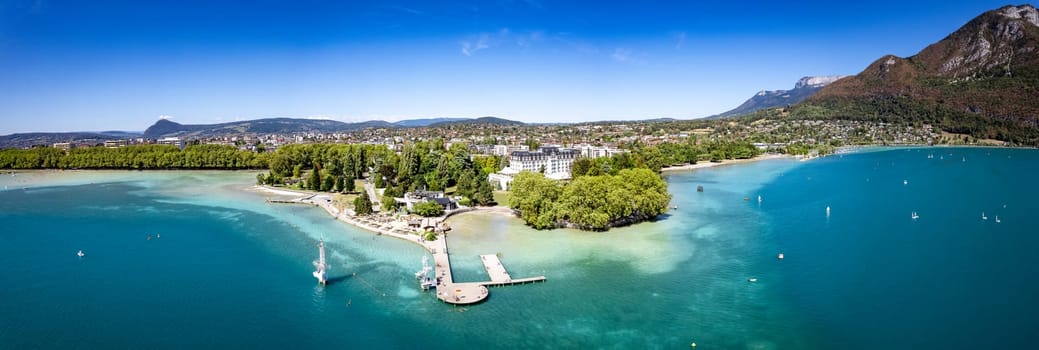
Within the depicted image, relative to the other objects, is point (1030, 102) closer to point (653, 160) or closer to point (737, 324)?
point (653, 160)

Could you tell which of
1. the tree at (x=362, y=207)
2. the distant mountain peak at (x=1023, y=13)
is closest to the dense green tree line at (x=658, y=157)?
the tree at (x=362, y=207)

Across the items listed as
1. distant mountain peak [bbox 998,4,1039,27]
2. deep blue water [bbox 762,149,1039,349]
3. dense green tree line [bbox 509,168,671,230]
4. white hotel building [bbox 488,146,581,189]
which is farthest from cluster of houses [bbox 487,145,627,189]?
distant mountain peak [bbox 998,4,1039,27]

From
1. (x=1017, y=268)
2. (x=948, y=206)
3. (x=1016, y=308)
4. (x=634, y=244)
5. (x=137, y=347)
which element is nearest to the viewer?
(x=137, y=347)

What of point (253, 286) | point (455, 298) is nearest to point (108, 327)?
point (253, 286)

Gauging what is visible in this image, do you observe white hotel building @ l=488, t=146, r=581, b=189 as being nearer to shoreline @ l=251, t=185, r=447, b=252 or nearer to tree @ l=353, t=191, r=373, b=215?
shoreline @ l=251, t=185, r=447, b=252

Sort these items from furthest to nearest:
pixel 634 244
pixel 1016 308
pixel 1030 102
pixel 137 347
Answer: pixel 1030 102
pixel 634 244
pixel 1016 308
pixel 137 347

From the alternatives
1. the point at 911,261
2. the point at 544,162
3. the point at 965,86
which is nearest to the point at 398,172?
the point at 544,162
